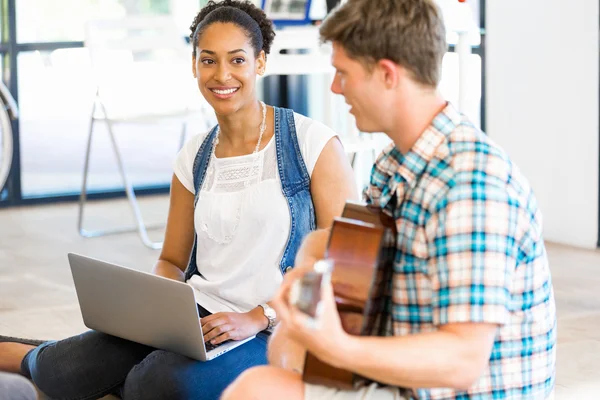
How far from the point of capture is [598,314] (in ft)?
10.6

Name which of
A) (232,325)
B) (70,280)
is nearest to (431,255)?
(232,325)

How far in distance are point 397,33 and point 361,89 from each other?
9 centimetres

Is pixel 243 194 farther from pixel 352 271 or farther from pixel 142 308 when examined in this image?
pixel 352 271

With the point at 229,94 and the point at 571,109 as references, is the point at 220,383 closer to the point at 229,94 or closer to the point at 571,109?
the point at 229,94

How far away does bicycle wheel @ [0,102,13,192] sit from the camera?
4.59 m

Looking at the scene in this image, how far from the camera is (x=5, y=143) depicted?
4.64m

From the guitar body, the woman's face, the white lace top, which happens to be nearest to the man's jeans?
the white lace top

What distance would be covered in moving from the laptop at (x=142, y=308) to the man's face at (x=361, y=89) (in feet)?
2.01

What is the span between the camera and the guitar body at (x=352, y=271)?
125 cm

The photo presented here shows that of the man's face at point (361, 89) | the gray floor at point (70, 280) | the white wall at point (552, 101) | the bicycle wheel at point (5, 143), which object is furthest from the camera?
the bicycle wheel at point (5, 143)

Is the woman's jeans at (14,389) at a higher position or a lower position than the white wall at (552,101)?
lower

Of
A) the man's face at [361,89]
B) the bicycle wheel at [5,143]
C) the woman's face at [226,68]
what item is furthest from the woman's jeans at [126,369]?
the bicycle wheel at [5,143]

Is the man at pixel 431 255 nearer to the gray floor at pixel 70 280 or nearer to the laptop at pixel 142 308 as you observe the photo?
the laptop at pixel 142 308

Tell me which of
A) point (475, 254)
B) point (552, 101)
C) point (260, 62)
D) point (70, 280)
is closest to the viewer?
point (475, 254)
